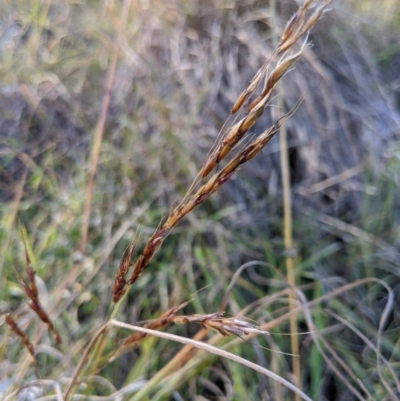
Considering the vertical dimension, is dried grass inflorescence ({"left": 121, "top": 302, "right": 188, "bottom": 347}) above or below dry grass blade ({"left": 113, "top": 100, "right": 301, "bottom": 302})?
below

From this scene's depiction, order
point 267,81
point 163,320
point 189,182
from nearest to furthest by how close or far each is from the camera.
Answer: point 267,81 < point 163,320 < point 189,182

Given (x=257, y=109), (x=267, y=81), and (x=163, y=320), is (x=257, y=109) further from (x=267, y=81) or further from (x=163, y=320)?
(x=163, y=320)

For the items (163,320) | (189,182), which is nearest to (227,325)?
(163,320)

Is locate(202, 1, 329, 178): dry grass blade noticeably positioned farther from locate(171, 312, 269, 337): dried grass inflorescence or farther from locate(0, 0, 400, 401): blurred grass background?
locate(0, 0, 400, 401): blurred grass background

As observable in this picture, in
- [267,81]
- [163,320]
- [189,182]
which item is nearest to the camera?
[267,81]

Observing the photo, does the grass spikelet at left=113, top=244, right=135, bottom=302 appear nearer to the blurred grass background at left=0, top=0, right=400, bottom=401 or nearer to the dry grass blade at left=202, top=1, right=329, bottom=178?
the dry grass blade at left=202, top=1, right=329, bottom=178

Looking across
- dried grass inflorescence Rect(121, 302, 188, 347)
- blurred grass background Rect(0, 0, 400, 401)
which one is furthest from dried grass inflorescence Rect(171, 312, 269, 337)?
blurred grass background Rect(0, 0, 400, 401)

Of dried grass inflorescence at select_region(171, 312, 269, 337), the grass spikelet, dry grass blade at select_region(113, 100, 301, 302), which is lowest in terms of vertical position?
dried grass inflorescence at select_region(171, 312, 269, 337)

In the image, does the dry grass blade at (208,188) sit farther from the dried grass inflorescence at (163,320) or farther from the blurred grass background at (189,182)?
the blurred grass background at (189,182)

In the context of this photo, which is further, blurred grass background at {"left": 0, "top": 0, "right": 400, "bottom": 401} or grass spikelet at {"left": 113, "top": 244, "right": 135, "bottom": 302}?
blurred grass background at {"left": 0, "top": 0, "right": 400, "bottom": 401}
